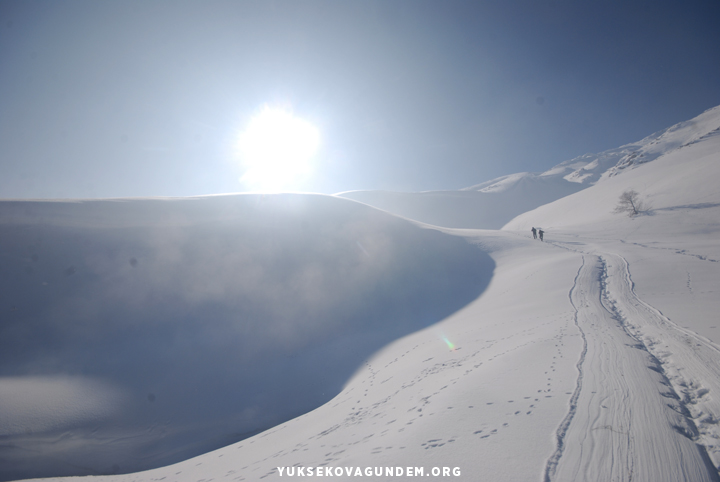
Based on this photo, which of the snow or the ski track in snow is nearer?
the ski track in snow

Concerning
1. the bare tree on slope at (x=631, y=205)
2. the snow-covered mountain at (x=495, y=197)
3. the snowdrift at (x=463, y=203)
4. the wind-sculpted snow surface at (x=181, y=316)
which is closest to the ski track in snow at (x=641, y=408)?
the wind-sculpted snow surface at (x=181, y=316)

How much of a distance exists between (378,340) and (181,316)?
10.7 meters

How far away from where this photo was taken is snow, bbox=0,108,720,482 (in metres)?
4.34

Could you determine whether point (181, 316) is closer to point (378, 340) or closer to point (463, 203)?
point (378, 340)

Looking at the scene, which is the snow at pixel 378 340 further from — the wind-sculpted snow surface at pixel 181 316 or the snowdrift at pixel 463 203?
the snowdrift at pixel 463 203

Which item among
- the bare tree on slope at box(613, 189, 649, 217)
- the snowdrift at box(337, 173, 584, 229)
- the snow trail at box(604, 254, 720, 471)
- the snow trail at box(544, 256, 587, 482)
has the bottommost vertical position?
the snow trail at box(604, 254, 720, 471)

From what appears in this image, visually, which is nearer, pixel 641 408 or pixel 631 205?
pixel 641 408

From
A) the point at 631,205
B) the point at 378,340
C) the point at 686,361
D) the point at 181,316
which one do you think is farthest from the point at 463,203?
the point at 686,361

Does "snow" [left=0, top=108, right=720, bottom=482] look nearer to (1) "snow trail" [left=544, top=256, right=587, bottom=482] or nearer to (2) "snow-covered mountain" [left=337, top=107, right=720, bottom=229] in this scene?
(1) "snow trail" [left=544, top=256, right=587, bottom=482]

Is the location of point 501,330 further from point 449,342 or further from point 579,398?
point 579,398

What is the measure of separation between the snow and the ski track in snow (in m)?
0.03

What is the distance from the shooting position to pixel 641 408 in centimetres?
441

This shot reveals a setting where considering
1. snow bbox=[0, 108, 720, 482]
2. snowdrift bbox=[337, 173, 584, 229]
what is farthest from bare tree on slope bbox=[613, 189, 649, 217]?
snowdrift bbox=[337, 173, 584, 229]

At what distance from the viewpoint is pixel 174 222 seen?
20.5 metres
